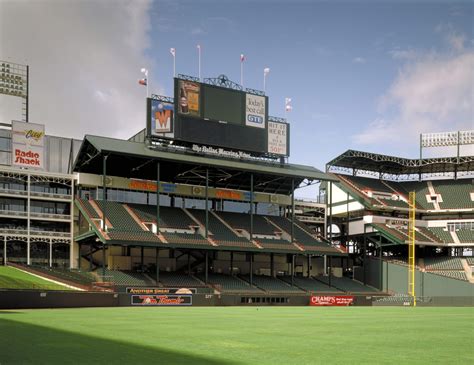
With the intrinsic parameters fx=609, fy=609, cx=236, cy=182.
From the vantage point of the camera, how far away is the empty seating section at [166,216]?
2667 inches

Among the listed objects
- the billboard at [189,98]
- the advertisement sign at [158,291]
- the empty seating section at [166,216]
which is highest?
the billboard at [189,98]

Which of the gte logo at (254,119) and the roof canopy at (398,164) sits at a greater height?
the gte logo at (254,119)

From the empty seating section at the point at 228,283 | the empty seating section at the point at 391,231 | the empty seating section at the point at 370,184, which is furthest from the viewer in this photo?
the empty seating section at the point at 370,184

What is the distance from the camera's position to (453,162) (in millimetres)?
89938

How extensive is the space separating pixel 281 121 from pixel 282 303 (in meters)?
23.3

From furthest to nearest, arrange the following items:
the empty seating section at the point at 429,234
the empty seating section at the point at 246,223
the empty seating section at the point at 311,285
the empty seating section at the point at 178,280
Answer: the empty seating section at the point at 429,234 → the empty seating section at the point at 246,223 → the empty seating section at the point at 311,285 → the empty seating section at the point at 178,280

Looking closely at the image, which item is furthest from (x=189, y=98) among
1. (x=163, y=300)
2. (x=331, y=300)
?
(x=331, y=300)

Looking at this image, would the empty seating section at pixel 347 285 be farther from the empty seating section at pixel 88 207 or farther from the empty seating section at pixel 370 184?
the empty seating section at pixel 88 207

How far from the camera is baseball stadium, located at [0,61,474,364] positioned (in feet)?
196

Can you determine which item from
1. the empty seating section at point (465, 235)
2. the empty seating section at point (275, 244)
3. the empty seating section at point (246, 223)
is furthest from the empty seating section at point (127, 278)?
the empty seating section at point (465, 235)

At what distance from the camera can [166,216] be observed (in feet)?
230

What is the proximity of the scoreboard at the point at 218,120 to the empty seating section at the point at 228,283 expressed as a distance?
49.3 ft

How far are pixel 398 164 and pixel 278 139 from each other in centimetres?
2473

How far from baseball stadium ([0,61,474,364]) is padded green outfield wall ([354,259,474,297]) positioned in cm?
13
